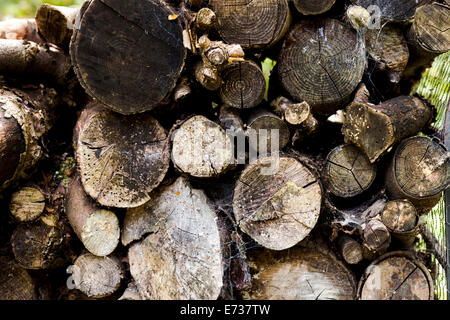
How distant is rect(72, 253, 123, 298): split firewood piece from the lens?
7.98 ft

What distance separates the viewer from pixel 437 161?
216cm

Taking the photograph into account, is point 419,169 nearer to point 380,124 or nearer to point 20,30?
point 380,124

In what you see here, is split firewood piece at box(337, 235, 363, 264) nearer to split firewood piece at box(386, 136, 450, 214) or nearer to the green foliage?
split firewood piece at box(386, 136, 450, 214)

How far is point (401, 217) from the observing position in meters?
2.11

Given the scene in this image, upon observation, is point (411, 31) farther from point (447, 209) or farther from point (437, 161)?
point (447, 209)

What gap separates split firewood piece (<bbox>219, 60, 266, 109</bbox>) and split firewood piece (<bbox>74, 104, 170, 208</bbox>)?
497 millimetres

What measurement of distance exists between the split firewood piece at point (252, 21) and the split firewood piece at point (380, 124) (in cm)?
67

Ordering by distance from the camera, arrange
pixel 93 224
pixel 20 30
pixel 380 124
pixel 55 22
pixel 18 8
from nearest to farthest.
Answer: pixel 380 124
pixel 93 224
pixel 55 22
pixel 20 30
pixel 18 8

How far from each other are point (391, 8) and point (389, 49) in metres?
0.25

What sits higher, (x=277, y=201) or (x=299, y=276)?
(x=277, y=201)

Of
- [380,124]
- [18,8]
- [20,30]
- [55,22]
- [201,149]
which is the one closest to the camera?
[380,124]

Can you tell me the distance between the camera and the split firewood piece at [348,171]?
7.41 ft

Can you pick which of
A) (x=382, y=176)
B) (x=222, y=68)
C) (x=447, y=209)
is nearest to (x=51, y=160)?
(x=222, y=68)

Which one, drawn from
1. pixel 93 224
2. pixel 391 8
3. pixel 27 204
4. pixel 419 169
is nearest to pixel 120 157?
pixel 93 224
